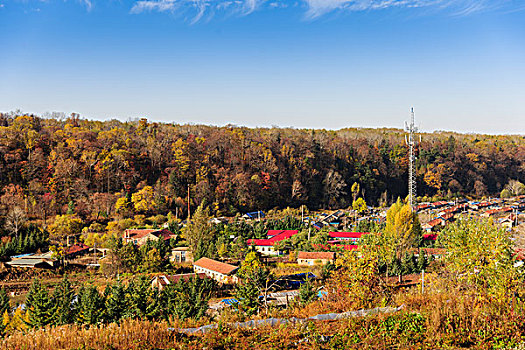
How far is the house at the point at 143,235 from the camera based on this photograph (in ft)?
59.9

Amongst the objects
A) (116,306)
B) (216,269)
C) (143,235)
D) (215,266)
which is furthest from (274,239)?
(116,306)

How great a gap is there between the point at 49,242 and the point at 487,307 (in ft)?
60.1

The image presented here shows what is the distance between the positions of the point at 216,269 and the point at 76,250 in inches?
286

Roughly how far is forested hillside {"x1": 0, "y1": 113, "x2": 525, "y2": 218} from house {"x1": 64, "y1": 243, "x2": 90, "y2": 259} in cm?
538

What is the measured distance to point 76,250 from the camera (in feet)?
54.8

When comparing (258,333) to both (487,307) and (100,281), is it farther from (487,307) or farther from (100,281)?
(100,281)

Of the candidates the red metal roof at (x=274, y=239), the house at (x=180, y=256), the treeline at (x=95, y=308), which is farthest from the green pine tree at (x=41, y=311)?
the red metal roof at (x=274, y=239)

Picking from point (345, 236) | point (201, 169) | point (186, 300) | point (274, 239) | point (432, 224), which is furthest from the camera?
point (201, 169)

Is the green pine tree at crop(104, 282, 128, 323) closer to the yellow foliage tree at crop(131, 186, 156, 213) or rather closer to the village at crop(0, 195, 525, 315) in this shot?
the village at crop(0, 195, 525, 315)

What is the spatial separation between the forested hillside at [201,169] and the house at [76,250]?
17.6 ft

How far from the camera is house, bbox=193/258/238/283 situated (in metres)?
13.0

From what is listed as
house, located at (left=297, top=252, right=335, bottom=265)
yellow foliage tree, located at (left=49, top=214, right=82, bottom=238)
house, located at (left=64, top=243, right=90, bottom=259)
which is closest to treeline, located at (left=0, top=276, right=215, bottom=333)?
house, located at (left=64, top=243, right=90, bottom=259)

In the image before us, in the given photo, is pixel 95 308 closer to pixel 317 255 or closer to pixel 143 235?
pixel 317 255

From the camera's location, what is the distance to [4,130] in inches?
1008
